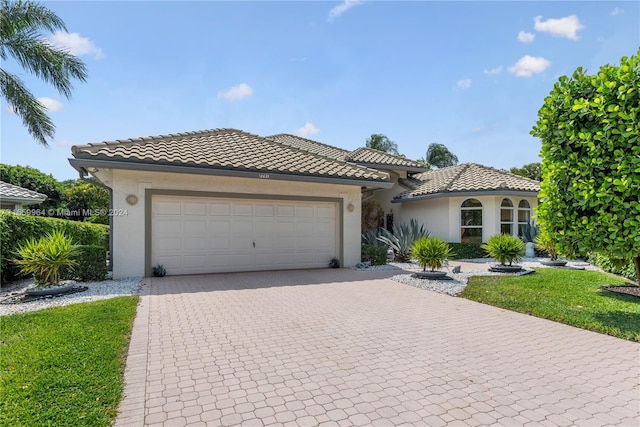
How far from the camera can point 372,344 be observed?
5.40m

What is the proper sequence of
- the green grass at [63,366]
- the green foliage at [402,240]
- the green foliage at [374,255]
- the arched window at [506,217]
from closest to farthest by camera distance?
the green grass at [63,366], the green foliage at [374,255], the green foliage at [402,240], the arched window at [506,217]

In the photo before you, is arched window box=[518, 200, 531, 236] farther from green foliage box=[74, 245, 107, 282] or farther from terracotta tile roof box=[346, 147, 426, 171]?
green foliage box=[74, 245, 107, 282]

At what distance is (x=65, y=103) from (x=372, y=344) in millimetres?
16766

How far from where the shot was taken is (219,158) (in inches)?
458

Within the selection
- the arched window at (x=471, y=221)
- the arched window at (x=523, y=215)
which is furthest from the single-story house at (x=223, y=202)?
the arched window at (x=523, y=215)

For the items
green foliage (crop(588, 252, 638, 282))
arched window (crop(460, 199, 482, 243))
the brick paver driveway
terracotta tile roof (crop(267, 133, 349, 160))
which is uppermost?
terracotta tile roof (crop(267, 133, 349, 160))

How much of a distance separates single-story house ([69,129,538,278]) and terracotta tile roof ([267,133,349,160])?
687 centimetres

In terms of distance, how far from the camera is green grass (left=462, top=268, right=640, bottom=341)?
6512mm

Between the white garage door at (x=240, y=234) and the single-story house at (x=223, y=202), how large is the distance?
33mm

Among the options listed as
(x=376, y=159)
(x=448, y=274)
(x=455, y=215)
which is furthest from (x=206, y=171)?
(x=455, y=215)

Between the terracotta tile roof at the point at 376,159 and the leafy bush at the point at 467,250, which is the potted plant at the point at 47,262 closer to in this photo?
the terracotta tile roof at the point at 376,159

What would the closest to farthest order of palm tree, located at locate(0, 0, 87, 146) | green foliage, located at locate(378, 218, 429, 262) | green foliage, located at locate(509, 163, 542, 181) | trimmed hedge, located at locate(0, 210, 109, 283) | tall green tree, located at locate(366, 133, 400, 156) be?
trimmed hedge, located at locate(0, 210, 109, 283) < palm tree, located at locate(0, 0, 87, 146) < green foliage, located at locate(378, 218, 429, 262) < tall green tree, located at locate(366, 133, 400, 156) < green foliage, located at locate(509, 163, 542, 181)

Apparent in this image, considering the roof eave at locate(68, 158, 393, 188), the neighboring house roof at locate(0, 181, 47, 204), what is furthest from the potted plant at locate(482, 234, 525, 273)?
the neighboring house roof at locate(0, 181, 47, 204)

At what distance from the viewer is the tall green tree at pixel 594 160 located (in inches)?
230
